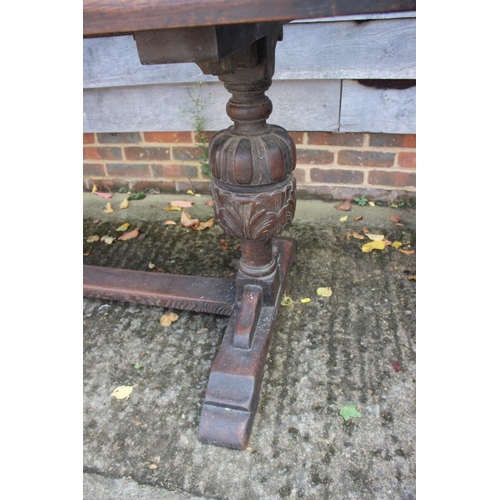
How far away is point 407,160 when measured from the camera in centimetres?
237

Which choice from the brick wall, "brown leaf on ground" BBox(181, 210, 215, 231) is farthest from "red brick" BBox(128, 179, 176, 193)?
"brown leaf on ground" BBox(181, 210, 215, 231)

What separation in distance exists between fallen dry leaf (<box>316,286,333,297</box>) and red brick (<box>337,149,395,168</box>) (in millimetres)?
814

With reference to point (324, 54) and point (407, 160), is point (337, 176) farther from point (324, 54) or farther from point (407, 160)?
point (324, 54)

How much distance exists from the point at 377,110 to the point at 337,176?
401mm

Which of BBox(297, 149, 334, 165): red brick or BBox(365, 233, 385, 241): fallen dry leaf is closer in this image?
BBox(365, 233, 385, 241): fallen dry leaf

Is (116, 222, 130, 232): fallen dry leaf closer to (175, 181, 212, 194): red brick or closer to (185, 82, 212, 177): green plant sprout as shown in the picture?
(175, 181, 212, 194): red brick

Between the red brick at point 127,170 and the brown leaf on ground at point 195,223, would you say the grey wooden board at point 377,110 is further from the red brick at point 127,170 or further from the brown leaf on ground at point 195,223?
the red brick at point 127,170

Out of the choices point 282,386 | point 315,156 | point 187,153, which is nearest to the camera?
point 282,386

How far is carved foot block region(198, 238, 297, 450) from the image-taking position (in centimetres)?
135

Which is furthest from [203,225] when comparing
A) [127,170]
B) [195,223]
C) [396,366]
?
[396,366]

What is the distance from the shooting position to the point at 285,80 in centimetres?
225

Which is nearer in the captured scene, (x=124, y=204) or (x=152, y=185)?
(x=124, y=204)

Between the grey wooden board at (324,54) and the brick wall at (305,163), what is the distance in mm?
321

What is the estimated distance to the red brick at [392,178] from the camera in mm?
2426
